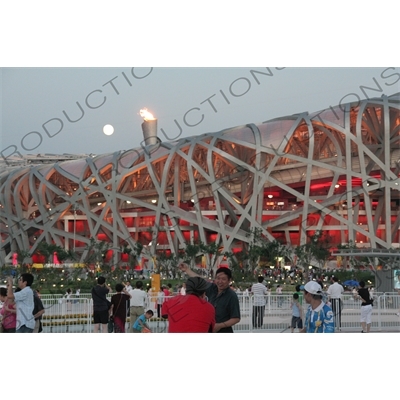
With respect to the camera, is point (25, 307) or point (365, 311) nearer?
point (25, 307)

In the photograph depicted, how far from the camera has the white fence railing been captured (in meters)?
16.8

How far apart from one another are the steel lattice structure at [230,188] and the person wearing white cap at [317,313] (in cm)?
4129

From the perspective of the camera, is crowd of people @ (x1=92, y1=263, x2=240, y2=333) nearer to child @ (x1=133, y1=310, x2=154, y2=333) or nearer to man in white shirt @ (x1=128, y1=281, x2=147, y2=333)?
child @ (x1=133, y1=310, x2=154, y2=333)

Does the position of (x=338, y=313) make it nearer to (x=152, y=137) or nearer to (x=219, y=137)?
(x=219, y=137)

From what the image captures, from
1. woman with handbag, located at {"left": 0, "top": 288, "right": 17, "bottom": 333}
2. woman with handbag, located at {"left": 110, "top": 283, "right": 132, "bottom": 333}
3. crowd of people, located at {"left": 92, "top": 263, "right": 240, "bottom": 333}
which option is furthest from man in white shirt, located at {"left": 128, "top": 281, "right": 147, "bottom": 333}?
crowd of people, located at {"left": 92, "top": 263, "right": 240, "bottom": 333}

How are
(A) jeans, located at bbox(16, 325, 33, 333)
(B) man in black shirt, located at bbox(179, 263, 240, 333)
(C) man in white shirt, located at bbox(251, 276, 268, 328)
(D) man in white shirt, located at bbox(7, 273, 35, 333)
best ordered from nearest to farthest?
(B) man in black shirt, located at bbox(179, 263, 240, 333)
(D) man in white shirt, located at bbox(7, 273, 35, 333)
(A) jeans, located at bbox(16, 325, 33, 333)
(C) man in white shirt, located at bbox(251, 276, 268, 328)

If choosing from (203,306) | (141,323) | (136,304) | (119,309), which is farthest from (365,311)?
(203,306)

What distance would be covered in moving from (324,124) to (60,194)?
2142cm

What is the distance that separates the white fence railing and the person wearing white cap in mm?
8086

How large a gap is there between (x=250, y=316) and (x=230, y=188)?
39.7 metres

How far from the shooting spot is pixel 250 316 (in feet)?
55.2

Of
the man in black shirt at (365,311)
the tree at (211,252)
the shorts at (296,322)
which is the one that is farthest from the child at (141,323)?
the tree at (211,252)

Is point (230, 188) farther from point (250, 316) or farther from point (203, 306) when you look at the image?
point (203, 306)

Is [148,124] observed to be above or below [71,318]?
above
